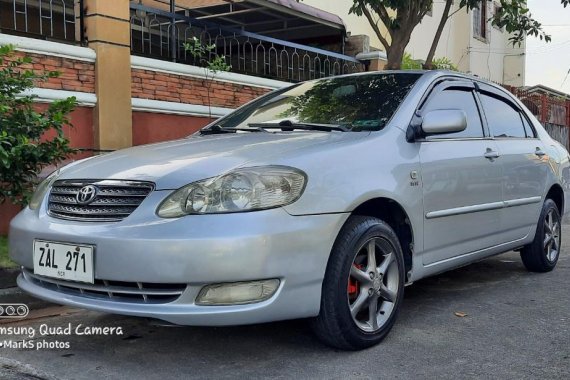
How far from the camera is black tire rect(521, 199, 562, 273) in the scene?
5003 millimetres

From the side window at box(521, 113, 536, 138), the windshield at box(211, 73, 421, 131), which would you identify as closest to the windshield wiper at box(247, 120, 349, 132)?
the windshield at box(211, 73, 421, 131)

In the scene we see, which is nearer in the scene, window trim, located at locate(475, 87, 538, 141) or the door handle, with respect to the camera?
the door handle

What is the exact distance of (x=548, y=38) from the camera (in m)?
8.86

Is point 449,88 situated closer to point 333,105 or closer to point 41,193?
point 333,105

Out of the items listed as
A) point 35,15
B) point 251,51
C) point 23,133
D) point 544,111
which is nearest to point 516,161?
point 23,133

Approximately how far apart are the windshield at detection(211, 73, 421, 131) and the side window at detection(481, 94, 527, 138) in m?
0.89

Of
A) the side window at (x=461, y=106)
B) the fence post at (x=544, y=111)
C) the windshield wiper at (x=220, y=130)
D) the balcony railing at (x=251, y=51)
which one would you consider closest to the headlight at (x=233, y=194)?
the windshield wiper at (x=220, y=130)

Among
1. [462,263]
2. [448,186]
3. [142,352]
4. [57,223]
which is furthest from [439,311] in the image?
[57,223]

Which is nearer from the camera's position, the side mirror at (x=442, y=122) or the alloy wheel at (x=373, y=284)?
the alloy wheel at (x=373, y=284)

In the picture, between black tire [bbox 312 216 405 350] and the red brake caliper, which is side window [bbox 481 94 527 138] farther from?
the red brake caliper

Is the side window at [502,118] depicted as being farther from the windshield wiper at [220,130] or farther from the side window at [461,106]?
the windshield wiper at [220,130]

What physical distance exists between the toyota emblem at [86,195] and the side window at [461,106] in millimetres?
2069

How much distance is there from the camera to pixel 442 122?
11.6ft

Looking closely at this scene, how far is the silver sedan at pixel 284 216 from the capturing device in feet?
8.69
